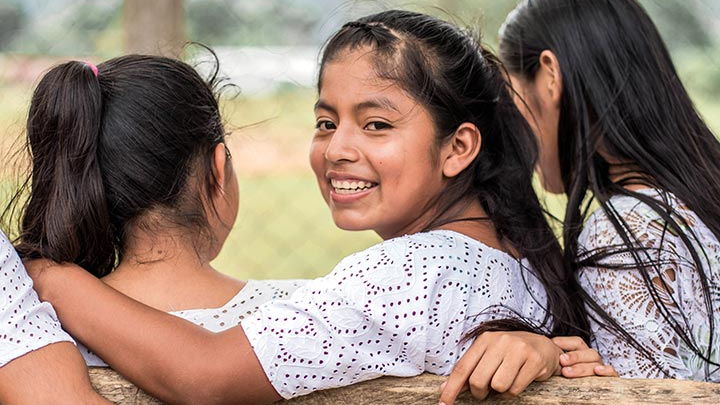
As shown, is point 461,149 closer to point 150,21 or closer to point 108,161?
point 108,161

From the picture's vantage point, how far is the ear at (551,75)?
1.94 m

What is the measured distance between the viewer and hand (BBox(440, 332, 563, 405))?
52.1 inches

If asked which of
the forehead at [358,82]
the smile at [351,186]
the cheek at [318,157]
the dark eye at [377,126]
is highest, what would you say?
the forehead at [358,82]

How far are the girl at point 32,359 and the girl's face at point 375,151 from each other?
1.85 feet

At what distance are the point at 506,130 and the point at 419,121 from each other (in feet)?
0.86

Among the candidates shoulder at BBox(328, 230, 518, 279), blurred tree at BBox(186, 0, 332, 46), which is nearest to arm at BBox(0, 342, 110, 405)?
shoulder at BBox(328, 230, 518, 279)

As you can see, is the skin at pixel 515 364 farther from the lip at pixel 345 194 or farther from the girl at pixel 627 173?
the lip at pixel 345 194

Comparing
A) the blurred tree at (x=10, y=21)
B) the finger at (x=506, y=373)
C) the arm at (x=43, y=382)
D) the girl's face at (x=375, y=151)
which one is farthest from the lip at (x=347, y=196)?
the blurred tree at (x=10, y=21)

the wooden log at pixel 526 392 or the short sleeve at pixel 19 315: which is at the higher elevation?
the short sleeve at pixel 19 315

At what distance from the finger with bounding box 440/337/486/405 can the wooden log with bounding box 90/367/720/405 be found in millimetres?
29

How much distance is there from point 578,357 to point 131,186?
0.72 m

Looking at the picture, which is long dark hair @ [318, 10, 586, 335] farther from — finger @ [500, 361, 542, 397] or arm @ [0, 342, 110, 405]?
arm @ [0, 342, 110, 405]

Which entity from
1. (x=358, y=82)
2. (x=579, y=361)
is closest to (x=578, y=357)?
(x=579, y=361)

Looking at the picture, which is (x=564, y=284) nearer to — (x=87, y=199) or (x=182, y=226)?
(x=182, y=226)
